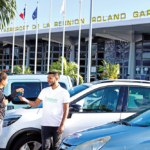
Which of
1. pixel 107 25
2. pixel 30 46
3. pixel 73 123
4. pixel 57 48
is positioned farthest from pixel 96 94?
pixel 30 46

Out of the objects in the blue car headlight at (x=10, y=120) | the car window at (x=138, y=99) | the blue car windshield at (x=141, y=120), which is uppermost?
the car window at (x=138, y=99)

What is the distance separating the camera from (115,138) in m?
3.10

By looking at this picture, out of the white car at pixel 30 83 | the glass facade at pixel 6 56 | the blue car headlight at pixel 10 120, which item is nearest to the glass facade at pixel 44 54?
the glass facade at pixel 6 56

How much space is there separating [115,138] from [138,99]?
2.04m

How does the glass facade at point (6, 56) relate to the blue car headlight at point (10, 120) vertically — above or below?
above

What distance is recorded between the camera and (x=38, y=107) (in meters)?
4.98

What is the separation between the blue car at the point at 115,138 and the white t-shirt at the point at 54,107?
0.74 metres

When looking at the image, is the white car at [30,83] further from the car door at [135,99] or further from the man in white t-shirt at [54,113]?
the man in white t-shirt at [54,113]

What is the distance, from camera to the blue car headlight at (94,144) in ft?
10.2

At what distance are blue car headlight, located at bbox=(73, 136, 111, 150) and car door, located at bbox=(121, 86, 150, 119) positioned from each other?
1739 millimetres

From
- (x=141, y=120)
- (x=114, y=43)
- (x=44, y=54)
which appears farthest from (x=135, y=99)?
(x=44, y=54)

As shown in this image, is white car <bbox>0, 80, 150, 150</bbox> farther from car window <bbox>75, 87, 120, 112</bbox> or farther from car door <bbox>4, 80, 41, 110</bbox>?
car door <bbox>4, 80, 41, 110</bbox>

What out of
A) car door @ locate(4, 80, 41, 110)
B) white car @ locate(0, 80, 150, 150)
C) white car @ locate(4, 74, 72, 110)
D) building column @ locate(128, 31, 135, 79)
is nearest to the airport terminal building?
building column @ locate(128, 31, 135, 79)

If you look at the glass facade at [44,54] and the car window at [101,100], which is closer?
the car window at [101,100]
